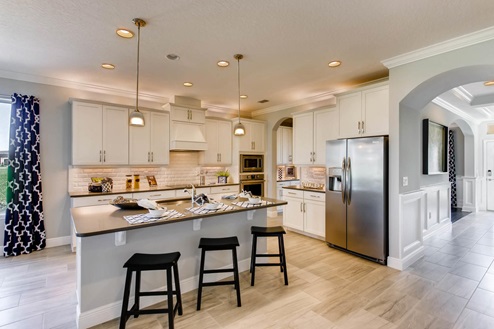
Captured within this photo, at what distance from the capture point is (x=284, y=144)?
7449 millimetres

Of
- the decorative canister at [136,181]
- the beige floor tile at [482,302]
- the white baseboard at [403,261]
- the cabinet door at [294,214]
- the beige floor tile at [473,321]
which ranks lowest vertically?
the beige floor tile at [473,321]

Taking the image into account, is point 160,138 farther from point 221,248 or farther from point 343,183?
point 343,183

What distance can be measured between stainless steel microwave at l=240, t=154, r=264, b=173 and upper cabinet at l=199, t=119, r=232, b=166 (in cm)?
33

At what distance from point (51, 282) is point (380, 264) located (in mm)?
→ 4379

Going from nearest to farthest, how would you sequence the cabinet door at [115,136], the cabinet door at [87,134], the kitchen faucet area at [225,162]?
the kitchen faucet area at [225,162] < the cabinet door at [87,134] < the cabinet door at [115,136]

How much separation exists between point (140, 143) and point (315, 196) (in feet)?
11.6

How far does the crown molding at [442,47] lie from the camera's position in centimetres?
272

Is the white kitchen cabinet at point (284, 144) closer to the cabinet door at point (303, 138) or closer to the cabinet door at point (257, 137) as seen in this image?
the cabinet door at point (257, 137)

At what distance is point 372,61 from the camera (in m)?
3.54

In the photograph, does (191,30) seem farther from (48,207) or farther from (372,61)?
(48,207)

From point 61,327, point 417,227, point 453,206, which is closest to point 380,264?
point 417,227

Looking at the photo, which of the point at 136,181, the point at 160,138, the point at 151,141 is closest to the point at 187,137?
the point at 160,138

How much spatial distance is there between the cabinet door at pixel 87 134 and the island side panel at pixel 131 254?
2.51m

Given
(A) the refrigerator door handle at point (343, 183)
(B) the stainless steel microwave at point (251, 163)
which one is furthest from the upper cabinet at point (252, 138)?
(A) the refrigerator door handle at point (343, 183)
